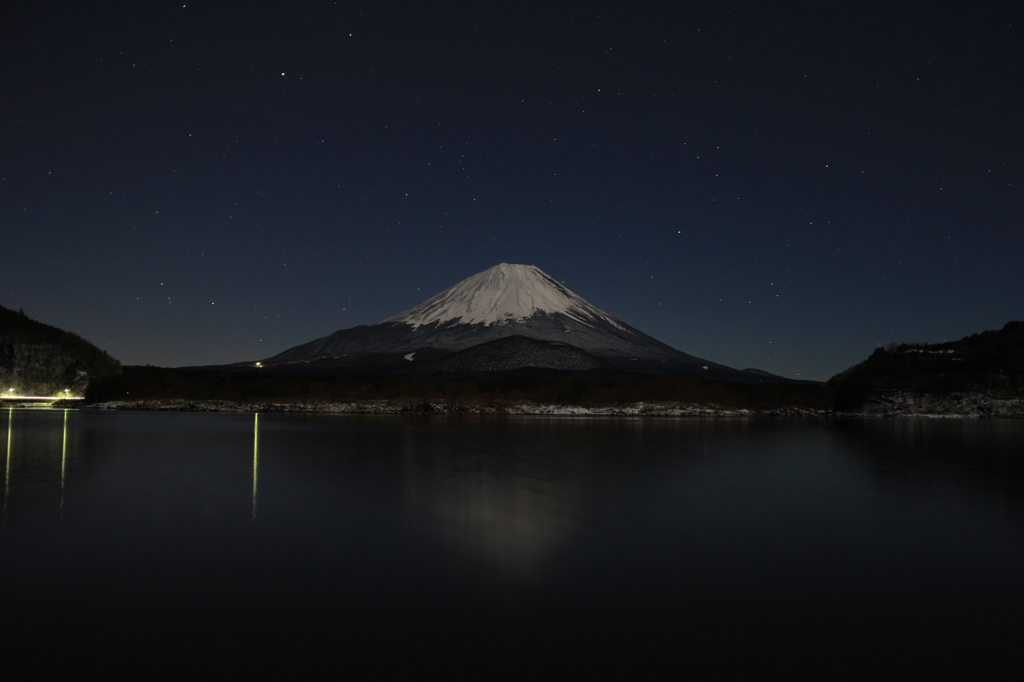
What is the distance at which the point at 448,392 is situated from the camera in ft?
264

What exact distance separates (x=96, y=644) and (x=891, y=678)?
707 cm

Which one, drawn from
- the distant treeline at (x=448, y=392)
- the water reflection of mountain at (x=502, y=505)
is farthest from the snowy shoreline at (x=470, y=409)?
the water reflection of mountain at (x=502, y=505)

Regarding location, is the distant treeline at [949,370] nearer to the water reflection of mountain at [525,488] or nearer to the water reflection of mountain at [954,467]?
the water reflection of mountain at [954,467]

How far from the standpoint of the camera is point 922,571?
883 centimetres

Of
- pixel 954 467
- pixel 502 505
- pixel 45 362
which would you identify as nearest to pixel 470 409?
pixel 954 467

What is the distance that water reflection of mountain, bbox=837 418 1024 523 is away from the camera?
51.1 ft

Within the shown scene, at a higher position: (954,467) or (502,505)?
(502,505)

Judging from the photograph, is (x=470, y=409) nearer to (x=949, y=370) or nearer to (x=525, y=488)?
(x=949, y=370)

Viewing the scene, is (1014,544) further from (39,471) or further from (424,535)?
(39,471)

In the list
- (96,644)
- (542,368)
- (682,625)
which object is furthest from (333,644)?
(542,368)

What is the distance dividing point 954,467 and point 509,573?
61.2 ft

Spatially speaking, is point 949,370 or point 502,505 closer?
point 502,505

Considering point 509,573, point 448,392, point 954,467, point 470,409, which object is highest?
point 448,392

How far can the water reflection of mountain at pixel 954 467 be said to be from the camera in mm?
15578
